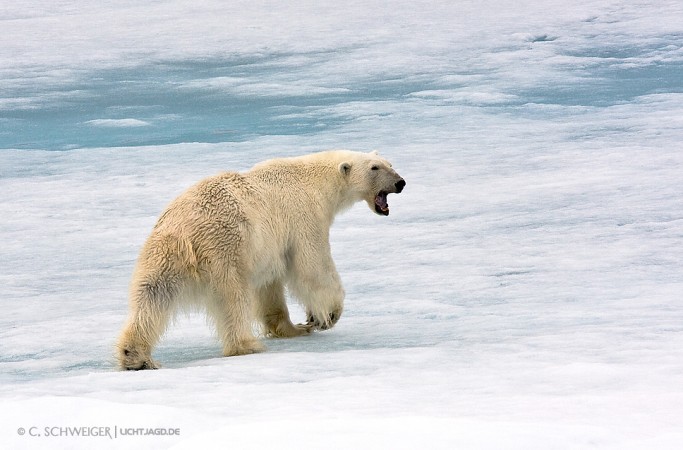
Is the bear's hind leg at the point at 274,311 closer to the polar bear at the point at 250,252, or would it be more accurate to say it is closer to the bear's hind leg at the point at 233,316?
the polar bear at the point at 250,252

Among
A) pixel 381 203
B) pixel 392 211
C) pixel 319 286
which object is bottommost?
pixel 392 211

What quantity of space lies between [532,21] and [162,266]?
13.0m

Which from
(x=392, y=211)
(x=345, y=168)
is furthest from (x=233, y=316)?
(x=392, y=211)

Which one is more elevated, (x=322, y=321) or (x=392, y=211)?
(x=322, y=321)

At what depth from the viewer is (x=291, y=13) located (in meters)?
18.1

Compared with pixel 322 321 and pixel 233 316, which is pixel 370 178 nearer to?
pixel 322 321

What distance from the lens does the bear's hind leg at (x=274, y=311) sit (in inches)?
217

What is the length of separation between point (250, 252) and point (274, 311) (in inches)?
26.3

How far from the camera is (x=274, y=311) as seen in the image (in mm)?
5523

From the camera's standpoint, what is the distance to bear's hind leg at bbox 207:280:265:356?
4805 mm

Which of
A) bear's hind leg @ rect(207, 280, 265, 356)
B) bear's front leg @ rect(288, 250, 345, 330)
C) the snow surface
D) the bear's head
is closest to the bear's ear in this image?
the bear's head

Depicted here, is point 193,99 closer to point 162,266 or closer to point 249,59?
point 249,59

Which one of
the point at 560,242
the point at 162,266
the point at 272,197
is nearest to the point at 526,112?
the point at 560,242

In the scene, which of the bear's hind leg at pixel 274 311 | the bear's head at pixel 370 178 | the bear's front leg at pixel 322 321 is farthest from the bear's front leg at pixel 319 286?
the bear's head at pixel 370 178
